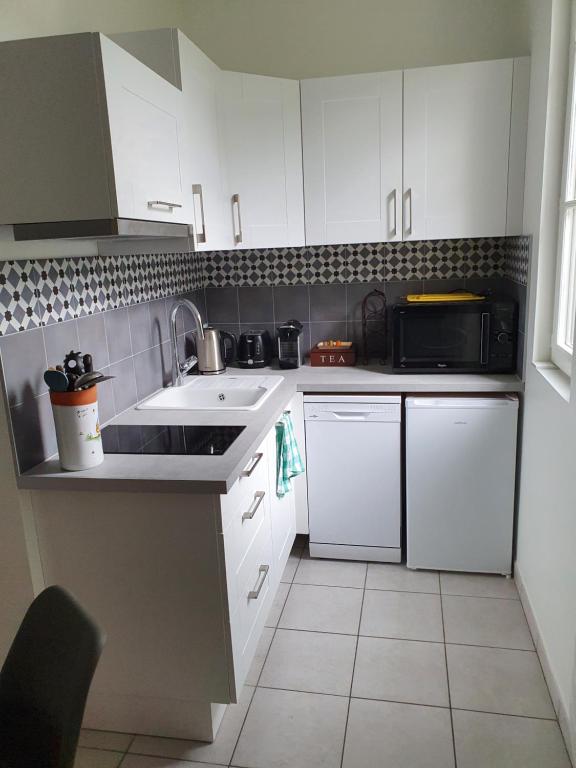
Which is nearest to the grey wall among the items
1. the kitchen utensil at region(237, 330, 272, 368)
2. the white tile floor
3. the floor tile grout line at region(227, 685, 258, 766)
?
the kitchen utensil at region(237, 330, 272, 368)

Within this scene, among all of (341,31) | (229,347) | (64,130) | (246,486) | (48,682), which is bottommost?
(246,486)

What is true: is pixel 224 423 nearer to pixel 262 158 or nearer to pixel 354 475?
pixel 354 475

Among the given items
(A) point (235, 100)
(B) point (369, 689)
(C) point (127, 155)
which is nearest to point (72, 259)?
(C) point (127, 155)

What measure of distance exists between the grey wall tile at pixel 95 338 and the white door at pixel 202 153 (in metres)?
0.45

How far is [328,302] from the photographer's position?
10.3 ft

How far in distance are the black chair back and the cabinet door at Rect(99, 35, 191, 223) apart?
3.27 ft

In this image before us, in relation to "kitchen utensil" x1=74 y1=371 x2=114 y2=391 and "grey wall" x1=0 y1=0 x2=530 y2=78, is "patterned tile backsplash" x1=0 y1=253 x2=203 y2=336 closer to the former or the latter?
"kitchen utensil" x1=74 y1=371 x2=114 y2=391

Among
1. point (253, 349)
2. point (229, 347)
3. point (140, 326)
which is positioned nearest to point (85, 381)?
point (140, 326)

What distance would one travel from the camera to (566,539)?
1838mm

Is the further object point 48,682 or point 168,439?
point 168,439

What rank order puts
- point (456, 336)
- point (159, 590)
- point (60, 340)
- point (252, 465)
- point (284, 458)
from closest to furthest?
point (159, 590), point (60, 340), point (252, 465), point (284, 458), point (456, 336)

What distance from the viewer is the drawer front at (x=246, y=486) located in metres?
1.73

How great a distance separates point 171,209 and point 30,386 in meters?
0.70

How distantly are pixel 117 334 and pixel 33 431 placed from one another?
0.59m
